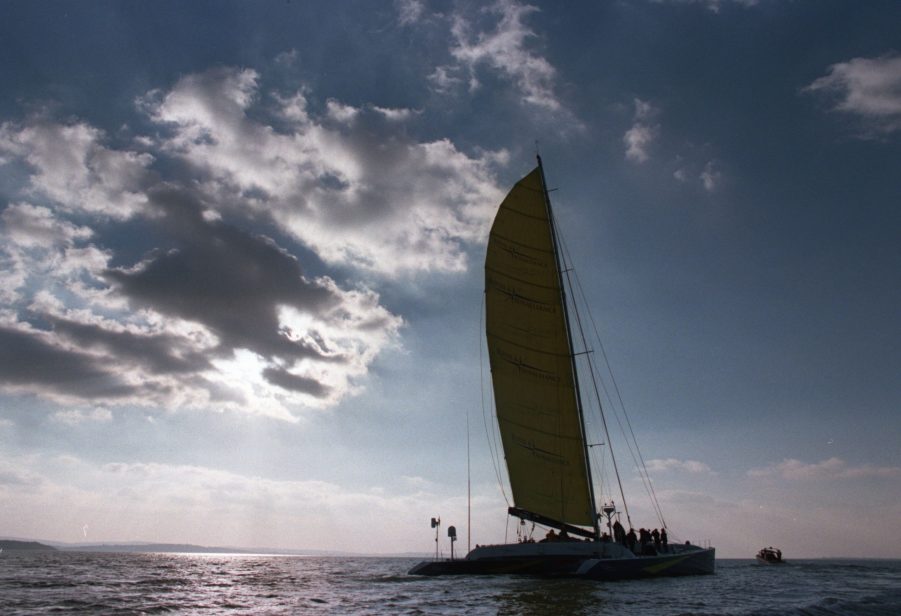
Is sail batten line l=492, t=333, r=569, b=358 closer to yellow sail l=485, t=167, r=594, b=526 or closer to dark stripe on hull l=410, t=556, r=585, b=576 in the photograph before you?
yellow sail l=485, t=167, r=594, b=526

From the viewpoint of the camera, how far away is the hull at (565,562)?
2964 centimetres

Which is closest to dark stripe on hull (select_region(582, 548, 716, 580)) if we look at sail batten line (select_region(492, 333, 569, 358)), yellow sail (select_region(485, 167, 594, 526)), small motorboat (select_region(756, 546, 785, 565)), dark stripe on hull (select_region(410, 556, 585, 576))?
dark stripe on hull (select_region(410, 556, 585, 576))

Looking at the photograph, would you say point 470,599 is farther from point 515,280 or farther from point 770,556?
point 770,556

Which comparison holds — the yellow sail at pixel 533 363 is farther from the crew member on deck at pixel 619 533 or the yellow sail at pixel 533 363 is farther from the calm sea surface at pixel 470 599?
the calm sea surface at pixel 470 599

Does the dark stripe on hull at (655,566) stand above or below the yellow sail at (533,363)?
below

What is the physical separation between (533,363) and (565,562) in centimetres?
1044

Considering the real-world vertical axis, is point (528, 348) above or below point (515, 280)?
below

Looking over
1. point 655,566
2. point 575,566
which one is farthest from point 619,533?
point 575,566

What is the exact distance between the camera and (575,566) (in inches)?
1190

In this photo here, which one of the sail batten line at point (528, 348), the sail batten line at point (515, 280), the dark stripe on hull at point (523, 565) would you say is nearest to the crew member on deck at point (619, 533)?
the dark stripe on hull at point (523, 565)

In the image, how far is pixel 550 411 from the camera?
34719mm

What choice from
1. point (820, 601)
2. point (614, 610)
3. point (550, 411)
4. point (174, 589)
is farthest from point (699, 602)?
point (174, 589)

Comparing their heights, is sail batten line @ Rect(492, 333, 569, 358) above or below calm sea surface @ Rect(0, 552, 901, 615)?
above

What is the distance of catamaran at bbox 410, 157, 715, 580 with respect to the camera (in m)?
31.5
